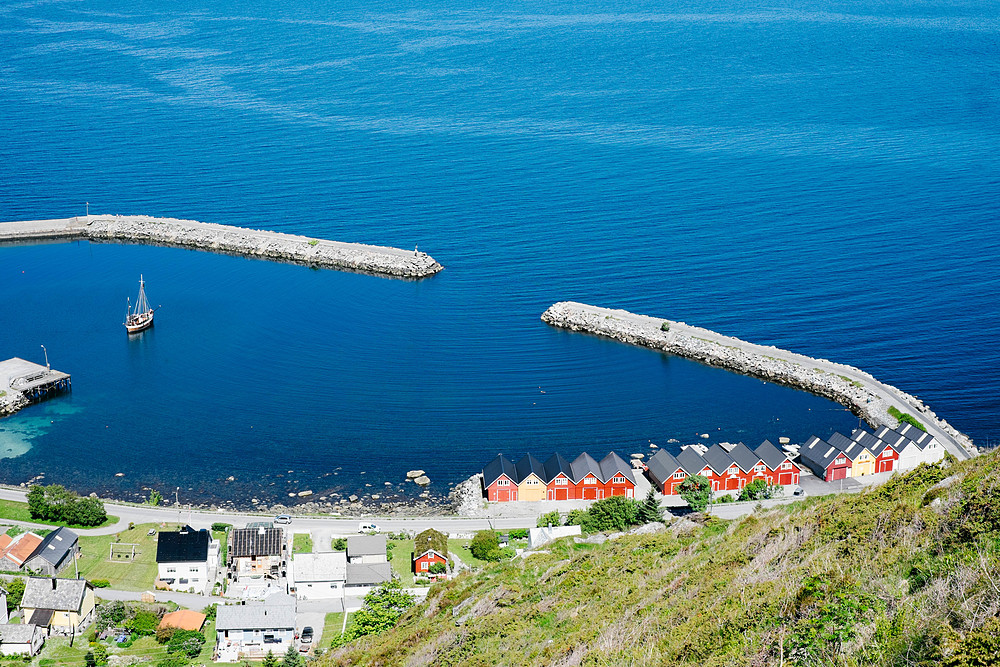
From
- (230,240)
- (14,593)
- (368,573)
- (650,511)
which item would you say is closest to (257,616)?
(368,573)

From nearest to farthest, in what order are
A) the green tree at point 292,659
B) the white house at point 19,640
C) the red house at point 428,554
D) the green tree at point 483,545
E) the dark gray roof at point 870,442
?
the green tree at point 292,659 < the white house at point 19,640 < the red house at point 428,554 < the green tree at point 483,545 < the dark gray roof at point 870,442

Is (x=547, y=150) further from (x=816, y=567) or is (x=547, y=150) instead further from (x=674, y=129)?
(x=816, y=567)

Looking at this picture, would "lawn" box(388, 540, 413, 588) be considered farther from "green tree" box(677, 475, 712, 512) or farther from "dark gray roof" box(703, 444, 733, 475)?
"dark gray roof" box(703, 444, 733, 475)

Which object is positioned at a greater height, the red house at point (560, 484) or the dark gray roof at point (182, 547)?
the red house at point (560, 484)

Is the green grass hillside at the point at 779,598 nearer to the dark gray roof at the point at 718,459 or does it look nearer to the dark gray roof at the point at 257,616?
the dark gray roof at the point at 257,616

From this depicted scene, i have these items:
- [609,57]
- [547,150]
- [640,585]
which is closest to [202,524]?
[640,585]

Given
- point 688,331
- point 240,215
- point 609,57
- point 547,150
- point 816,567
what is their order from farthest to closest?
point 609,57 → point 547,150 → point 240,215 → point 688,331 → point 816,567

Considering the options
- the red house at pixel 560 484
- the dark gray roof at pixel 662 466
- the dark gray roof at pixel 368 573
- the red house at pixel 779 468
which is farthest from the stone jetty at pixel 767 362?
the dark gray roof at pixel 368 573
